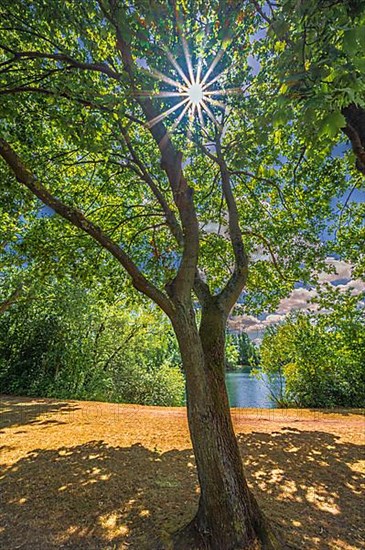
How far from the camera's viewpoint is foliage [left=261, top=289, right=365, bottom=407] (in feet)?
28.4

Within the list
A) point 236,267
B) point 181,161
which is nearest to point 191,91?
point 181,161

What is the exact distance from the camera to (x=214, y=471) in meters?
2.51

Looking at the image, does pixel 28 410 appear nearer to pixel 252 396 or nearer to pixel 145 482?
pixel 145 482

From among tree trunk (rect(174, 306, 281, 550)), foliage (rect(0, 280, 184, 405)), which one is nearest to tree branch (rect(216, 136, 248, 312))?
tree trunk (rect(174, 306, 281, 550))

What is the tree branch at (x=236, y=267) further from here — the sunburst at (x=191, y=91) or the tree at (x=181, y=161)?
the sunburst at (x=191, y=91)

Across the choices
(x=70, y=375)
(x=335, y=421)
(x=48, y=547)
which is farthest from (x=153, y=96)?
(x=70, y=375)

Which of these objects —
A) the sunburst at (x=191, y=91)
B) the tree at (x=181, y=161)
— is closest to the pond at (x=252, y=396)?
the tree at (x=181, y=161)

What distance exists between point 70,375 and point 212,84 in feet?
37.1

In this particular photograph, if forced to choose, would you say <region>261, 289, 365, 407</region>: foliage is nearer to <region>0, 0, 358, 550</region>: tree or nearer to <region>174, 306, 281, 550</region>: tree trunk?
<region>0, 0, 358, 550</region>: tree

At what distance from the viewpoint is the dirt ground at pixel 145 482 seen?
2.66 m

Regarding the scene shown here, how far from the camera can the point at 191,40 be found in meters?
4.10

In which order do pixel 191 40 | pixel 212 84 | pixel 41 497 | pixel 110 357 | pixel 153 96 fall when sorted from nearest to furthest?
1. pixel 41 497
2. pixel 153 96
3. pixel 191 40
4. pixel 212 84
5. pixel 110 357

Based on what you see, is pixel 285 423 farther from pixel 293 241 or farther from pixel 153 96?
pixel 153 96

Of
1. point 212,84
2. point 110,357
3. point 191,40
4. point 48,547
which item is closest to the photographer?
point 48,547
